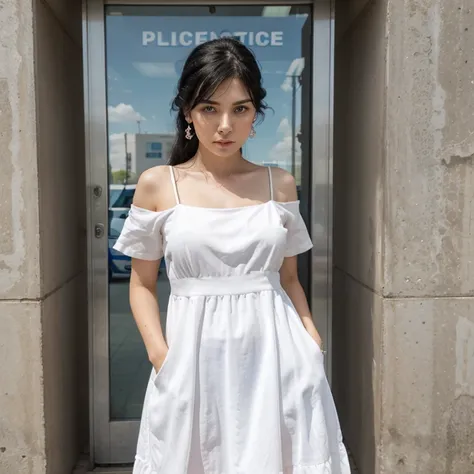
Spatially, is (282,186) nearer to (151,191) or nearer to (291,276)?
(291,276)

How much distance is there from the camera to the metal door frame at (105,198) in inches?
127

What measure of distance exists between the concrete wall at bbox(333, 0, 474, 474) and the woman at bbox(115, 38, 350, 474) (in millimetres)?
739

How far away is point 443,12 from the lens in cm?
261

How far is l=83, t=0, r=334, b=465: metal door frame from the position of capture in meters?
3.22

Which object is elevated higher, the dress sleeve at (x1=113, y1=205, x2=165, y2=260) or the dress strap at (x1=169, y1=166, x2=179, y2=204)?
the dress strap at (x1=169, y1=166, x2=179, y2=204)

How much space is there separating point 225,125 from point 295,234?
1.78ft

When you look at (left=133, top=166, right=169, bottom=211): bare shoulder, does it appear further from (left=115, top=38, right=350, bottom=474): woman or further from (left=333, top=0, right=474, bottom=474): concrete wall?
(left=333, top=0, right=474, bottom=474): concrete wall

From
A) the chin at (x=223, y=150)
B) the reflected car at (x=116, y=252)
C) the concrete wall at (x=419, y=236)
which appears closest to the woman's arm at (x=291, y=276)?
the chin at (x=223, y=150)

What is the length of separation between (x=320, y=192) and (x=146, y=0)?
139 cm

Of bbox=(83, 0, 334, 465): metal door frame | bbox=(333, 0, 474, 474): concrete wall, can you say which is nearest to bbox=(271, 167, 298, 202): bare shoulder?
bbox=(333, 0, 474, 474): concrete wall

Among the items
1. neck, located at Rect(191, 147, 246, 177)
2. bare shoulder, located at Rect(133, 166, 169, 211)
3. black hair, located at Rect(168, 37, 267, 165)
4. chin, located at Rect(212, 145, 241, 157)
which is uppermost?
black hair, located at Rect(168, 37, 267, 165)

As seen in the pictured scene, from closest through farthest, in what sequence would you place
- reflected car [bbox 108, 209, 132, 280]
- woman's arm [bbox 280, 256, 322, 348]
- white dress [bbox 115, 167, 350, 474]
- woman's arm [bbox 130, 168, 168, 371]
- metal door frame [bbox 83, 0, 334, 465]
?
white dress [bbox 115, 167, 350, 474] < woman's arm [bbox 130, 168, 168, 371] < woman's arm [bbox 280, 256, 322, 348] < metal door frame [bbox 83, 0, 334, 465] < reflected car [bbox 108, 209, 132, 280]

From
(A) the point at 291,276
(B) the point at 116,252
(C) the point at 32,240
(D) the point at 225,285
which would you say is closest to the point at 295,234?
(A) the point at 291,276

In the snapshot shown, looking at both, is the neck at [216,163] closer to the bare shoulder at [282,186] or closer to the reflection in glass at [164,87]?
the bare shoulder at [282,186]
